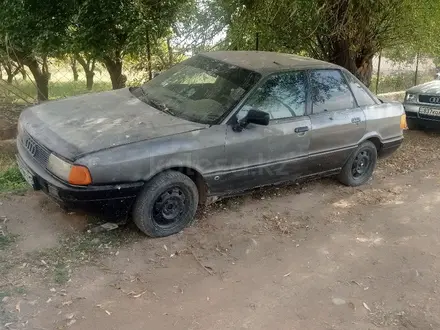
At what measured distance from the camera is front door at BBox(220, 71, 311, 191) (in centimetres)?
450

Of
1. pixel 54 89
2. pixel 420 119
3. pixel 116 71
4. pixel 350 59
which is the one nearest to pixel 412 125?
pixel 420 119

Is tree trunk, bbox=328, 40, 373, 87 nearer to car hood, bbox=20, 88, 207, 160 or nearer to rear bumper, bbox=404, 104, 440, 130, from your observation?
rear bumper, bbox=404, 104, 440, 130

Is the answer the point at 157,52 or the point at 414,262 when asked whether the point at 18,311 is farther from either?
the point at 157,52

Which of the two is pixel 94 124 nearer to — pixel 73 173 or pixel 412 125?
pixel 73 173

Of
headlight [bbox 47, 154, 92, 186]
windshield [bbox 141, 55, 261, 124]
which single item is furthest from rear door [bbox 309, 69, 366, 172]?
headlight [bbox 47, 154, 92, 186]

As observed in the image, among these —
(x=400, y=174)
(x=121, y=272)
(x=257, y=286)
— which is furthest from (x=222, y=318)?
(x=400, y=174)

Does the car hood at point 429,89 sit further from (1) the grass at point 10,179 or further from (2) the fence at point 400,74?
(1) the grass at point 10,179

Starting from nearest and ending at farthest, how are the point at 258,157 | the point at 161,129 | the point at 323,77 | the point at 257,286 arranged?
the point at 257,286 < the point at 161,129 < the point at 258,157 < the point at 323,77

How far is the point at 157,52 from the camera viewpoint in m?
8.69

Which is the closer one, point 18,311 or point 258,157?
point 18,311

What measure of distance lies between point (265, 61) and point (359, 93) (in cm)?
128

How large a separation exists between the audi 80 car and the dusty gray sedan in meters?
2.51

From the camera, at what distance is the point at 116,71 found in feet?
31.1

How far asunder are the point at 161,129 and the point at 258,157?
1053 millimetres
